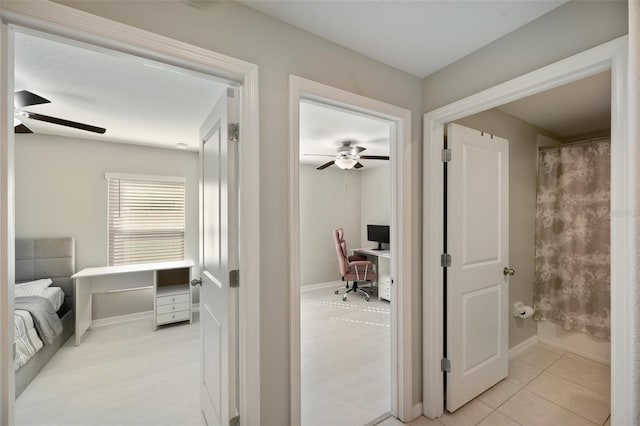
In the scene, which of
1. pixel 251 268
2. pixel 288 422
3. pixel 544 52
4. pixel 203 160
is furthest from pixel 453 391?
pixel 203 160

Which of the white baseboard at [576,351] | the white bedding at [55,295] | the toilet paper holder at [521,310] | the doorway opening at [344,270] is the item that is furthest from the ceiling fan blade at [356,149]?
the white bedding at [55,295]

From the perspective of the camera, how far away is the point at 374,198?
5.67 meters

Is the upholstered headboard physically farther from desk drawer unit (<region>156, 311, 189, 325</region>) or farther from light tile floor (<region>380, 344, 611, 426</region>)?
light tile floor (<region>380, 344, 611, 426</region>)

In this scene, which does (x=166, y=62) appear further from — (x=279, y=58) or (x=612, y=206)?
(x=612, y=206)

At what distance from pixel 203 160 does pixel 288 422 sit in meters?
1.74

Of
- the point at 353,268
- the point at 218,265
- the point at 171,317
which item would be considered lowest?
the point at 171,317

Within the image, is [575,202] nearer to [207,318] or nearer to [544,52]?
[544,52]

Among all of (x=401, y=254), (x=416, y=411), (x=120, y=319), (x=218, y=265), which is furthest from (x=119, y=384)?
(x=401, y=254)

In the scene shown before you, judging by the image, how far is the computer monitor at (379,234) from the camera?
16.8ft

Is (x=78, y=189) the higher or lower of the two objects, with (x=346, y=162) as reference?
lower

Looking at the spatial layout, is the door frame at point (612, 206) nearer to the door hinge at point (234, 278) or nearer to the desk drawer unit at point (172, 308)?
the door hinge at point (234, 278)

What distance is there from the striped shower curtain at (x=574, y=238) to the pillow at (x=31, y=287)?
5.44 metres

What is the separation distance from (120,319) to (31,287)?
107 centimetres

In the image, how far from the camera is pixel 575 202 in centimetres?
265
